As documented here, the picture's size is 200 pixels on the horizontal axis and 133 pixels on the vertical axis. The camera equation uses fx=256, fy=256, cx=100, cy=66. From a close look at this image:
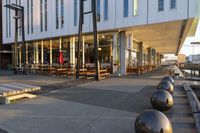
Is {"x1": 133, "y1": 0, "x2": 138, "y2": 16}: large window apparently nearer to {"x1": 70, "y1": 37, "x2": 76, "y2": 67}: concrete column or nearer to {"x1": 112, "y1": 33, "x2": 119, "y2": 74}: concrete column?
{"x1": 112, "y1": 33, "x2": 119, "y2": 74}: concrete column

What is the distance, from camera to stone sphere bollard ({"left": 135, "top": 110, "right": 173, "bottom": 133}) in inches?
184

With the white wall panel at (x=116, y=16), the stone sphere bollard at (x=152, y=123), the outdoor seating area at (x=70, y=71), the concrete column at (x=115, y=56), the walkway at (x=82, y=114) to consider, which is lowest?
the walkway at (x=82, y=114)

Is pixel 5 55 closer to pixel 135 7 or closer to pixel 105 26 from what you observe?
pixel 105 26

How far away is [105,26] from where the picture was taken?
23.5m

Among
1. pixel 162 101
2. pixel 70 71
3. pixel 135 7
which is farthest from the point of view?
pixel 135 7

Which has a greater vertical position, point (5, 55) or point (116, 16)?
point (116, 16)

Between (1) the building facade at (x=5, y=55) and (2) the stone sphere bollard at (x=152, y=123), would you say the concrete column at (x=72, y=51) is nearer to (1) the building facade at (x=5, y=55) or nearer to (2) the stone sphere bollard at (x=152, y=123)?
(1) the building facade at (x=5, y=55)

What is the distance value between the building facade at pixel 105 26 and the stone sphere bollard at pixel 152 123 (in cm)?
1573

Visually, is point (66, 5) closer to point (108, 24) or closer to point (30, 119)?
point (108, 24)

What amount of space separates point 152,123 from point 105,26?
63.5 ft

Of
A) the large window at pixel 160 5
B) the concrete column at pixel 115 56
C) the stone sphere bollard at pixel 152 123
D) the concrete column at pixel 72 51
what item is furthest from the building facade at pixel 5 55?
the stone sphere bollard at pixel 152 123

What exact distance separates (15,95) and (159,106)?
5.50m

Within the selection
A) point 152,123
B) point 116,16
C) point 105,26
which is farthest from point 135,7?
point 152,123

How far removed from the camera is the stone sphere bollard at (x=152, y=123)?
15.3 ft
